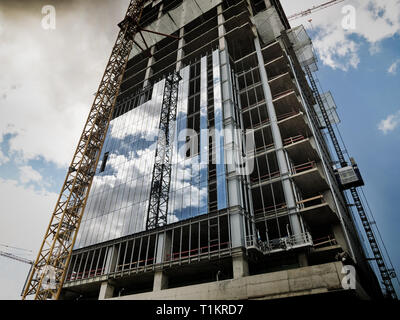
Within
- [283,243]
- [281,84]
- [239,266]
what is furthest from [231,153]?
[281,84]

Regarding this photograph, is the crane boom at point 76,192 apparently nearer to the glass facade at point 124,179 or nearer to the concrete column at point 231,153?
the glass facade at point 124,179

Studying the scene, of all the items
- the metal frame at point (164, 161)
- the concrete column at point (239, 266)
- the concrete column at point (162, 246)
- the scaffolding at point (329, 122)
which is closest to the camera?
the concrete column at point (239, 266)

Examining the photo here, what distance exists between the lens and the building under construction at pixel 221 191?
2538 centimetres

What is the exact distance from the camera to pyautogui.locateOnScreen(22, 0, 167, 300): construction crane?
1068 inches

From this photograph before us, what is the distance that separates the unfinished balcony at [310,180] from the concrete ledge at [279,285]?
12878mm

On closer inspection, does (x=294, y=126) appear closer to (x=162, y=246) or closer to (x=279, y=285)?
(x=279, y=285)

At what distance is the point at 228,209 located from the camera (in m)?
27.6

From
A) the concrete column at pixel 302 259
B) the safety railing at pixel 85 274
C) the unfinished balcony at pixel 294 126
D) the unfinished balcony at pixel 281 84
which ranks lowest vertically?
the concrete column at pixel 302 259

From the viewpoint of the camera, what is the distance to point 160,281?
2752cm

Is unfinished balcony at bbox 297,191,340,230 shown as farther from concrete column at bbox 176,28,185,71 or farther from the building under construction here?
concrete column at bbox 176,28,185,71

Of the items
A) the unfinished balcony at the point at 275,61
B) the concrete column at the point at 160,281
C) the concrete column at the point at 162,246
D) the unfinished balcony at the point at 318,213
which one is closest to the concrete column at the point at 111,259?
the concrete column at the point at 162,246

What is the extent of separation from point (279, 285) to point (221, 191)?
12060 mm
